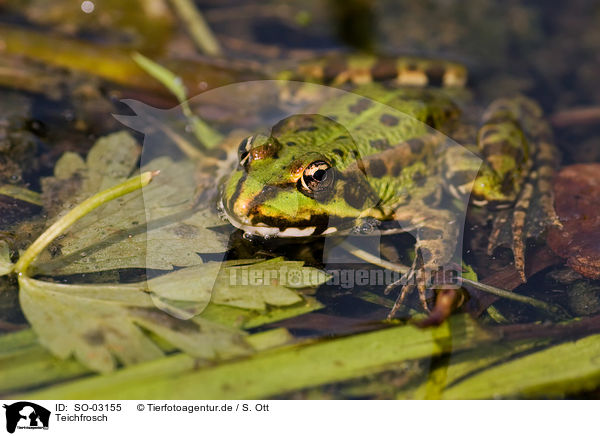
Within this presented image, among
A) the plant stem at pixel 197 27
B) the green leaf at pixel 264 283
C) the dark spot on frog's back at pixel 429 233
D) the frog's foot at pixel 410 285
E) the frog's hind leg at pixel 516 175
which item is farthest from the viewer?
the plant stem at pixel 197 27

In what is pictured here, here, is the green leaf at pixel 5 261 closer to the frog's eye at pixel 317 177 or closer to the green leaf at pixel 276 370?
the green leaf at pixel 276 370

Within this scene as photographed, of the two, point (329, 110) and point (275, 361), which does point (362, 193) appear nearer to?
point (329, 110)

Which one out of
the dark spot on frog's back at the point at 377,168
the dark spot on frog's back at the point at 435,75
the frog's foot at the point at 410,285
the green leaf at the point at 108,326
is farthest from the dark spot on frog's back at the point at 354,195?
the dark spot on frog's back at the point at 435,75

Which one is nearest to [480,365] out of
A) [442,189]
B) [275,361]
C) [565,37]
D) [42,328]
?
[275,361]

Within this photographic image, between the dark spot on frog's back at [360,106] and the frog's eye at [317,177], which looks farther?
the dark spot on frog's back at [360,106]

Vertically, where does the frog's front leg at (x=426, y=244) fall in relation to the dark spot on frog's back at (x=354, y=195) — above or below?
below
